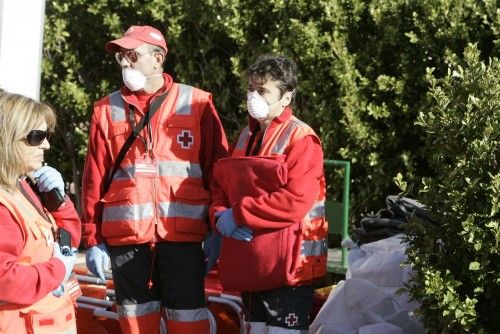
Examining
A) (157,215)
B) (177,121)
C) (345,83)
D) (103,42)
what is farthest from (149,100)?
(103,42)

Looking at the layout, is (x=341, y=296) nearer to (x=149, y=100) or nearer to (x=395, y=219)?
(x=395, y=219)

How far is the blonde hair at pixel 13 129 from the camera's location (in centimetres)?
365

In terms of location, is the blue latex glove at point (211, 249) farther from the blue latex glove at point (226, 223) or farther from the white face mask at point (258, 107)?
the white face mask at point (258, 107)

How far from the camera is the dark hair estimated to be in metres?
4.90

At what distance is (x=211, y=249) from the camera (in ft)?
17.4

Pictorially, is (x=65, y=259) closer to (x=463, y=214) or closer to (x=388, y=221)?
(x=463, y=214)

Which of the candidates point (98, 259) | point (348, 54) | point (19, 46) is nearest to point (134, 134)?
point (98, 259)

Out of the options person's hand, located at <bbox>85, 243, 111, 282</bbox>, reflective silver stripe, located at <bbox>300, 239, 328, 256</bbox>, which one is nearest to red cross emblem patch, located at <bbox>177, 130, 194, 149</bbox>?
person's hand, located at <bbox>85, 243, 111, 282</bbox>

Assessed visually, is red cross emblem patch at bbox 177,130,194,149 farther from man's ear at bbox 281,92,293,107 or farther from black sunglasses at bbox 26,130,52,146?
black sunglasses at bbox 26,130,52,146

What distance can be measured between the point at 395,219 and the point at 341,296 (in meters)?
0.56

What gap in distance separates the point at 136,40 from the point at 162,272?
3.87ft

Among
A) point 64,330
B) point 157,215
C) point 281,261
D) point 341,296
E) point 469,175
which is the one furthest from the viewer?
point 341,296

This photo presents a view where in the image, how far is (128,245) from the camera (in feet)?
16.7

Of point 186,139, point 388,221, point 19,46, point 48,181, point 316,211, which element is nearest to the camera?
point 48,181
